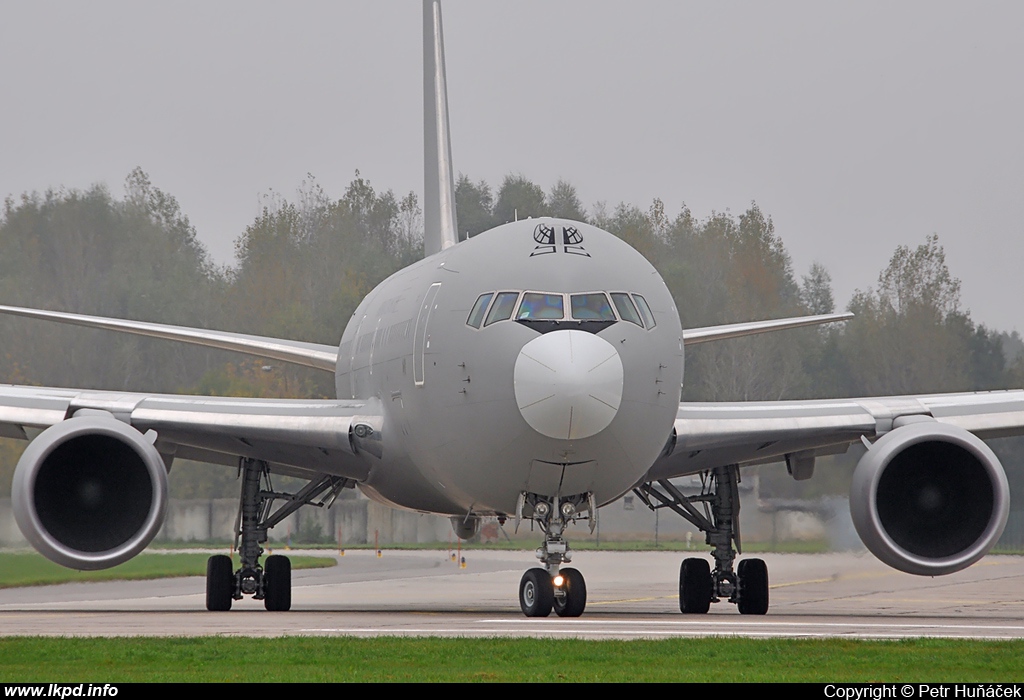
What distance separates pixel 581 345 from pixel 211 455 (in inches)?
262

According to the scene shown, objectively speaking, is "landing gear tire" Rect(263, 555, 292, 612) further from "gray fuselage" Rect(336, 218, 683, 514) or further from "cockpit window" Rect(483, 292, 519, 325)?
"cockpit window" Rect(483, 292, 519, 325)

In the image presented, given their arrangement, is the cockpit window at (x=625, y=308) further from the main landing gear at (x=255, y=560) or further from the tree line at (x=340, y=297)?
the tree line at (x=340, y=297)

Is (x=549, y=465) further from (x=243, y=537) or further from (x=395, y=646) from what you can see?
(x=243, y=537)

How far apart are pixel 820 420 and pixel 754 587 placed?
212 cm

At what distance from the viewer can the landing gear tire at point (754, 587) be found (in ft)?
52.4

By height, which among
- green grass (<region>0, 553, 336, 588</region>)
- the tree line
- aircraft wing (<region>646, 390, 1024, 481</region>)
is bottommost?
green grass (<region>0, 553, 336, 588</region>)

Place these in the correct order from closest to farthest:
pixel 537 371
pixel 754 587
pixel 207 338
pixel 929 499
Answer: pixel 537 371 → pixel 929 499 → pixel 754 587 → pixel 207 338

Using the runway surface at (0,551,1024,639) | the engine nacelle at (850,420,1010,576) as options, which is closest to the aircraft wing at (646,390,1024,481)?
the engine nacelle at (850,420,1010,576)

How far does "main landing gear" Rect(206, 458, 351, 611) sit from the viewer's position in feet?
A: 52.7

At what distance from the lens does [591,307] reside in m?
12.4

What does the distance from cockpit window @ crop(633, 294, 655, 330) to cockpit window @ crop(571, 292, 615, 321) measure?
378mm

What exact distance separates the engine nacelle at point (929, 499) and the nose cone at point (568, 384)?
9.33 ft

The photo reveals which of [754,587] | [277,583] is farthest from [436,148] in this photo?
[754,587]

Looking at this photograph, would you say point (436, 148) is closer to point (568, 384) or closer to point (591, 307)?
point (591, 307)
